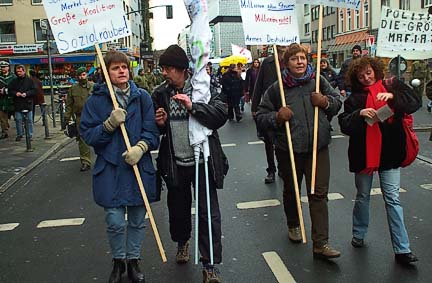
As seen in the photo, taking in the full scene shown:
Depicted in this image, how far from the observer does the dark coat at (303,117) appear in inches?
186

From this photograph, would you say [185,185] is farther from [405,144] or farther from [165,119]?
[405,144]

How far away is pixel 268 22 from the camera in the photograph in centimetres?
511

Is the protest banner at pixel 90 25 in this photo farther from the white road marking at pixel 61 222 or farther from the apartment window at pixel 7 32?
the apartment window at pixel 7 32

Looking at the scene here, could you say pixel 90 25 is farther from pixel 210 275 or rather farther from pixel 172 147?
pixel 210 275

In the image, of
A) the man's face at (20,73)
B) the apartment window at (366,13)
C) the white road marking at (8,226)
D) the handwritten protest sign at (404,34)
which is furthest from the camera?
the apartment window at (366,13)

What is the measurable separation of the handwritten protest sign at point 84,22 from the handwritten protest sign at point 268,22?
3.91 feet

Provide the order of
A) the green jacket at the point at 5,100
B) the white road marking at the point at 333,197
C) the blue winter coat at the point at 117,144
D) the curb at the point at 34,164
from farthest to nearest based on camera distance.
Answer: the green jacket at the point at 5,100 → the curb at the point at 34,164 → the white road marking at the point at 333,197 → the blue winter coat at the point at 117,144

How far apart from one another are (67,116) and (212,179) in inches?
228

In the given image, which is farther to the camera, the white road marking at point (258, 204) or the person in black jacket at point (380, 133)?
the white road marking at point (258, 204)

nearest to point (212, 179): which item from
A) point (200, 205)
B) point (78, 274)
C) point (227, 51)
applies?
point (200, 205)

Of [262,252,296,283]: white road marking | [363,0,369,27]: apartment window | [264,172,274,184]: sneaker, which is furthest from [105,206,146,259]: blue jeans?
[363,0,369,27]: apartment window

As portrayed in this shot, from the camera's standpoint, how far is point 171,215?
15.3ft

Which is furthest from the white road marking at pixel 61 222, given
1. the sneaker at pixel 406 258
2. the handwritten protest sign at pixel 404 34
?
the handwritten protest sign at pixel 404 34

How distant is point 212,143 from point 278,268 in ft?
3.92
